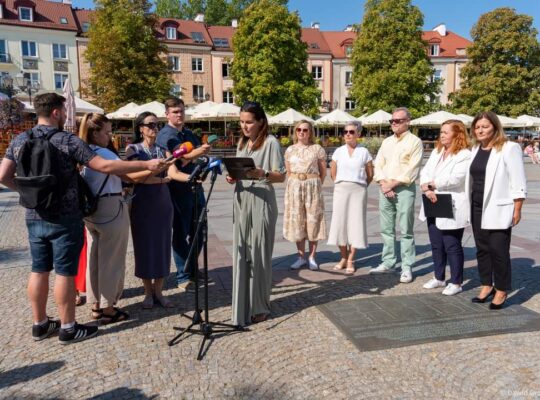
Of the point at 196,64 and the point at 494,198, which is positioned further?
the point at 196,64

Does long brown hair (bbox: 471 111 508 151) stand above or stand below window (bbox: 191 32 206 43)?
below

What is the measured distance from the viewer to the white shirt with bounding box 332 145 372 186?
541cm

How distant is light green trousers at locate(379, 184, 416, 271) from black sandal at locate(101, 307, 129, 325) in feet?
10.1

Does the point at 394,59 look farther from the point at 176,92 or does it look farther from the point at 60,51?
the point at 60,51

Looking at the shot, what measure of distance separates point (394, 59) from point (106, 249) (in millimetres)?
35932

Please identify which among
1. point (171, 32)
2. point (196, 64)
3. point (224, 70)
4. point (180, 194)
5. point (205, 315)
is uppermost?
point (171, 32)

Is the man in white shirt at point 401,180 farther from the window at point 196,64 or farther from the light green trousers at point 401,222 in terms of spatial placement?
the window at point 196,64

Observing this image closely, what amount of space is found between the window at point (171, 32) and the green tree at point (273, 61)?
10281mm

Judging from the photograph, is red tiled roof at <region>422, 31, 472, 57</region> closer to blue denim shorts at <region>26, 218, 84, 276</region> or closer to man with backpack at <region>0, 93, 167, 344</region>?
man with backpack at <region>0, 93, 167, 344</region>

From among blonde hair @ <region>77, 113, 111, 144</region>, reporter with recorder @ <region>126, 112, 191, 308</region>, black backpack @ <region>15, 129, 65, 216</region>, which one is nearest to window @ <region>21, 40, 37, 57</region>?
reporter with recorder @ <region>126, 112, 191, 308</region>

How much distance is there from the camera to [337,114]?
2239cm

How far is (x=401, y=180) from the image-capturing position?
16.6 ft

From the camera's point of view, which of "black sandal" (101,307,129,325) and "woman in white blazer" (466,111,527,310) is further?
"woman in white blazer" (466,111,527,310)

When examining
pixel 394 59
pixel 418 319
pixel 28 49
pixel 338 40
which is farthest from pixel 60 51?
pixel 418 319
